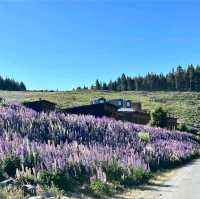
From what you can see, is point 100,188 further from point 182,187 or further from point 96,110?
point 96,110

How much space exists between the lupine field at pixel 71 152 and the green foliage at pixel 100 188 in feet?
1.53

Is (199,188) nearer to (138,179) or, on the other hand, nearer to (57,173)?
(138,179)

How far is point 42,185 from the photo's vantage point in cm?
1627

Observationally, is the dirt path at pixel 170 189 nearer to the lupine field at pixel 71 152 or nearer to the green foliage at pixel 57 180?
the lupine field at pixel 71 152

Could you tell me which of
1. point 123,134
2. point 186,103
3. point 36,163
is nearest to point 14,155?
point 36,163

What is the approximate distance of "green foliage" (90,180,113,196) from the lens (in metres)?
17.2

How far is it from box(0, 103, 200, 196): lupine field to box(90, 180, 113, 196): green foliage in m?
0.47

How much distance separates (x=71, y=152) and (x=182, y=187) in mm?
4017

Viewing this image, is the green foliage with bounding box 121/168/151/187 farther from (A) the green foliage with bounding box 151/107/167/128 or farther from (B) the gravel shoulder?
(A) the green foliage with bounding box 151/107/167/128

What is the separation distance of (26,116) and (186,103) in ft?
545

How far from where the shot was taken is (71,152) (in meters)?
21.3

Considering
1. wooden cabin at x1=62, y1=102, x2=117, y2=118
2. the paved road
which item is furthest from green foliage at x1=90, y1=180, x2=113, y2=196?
wooden cabin at x1=62, y1=102, x2=117, y2=118

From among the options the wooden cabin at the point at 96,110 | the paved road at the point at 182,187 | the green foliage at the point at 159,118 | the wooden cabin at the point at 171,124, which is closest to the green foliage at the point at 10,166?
the paved road at the point at 182,187

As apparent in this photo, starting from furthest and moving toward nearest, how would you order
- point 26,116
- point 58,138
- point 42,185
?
1. point 26,116
2. point 58,138
3. point 42,185
